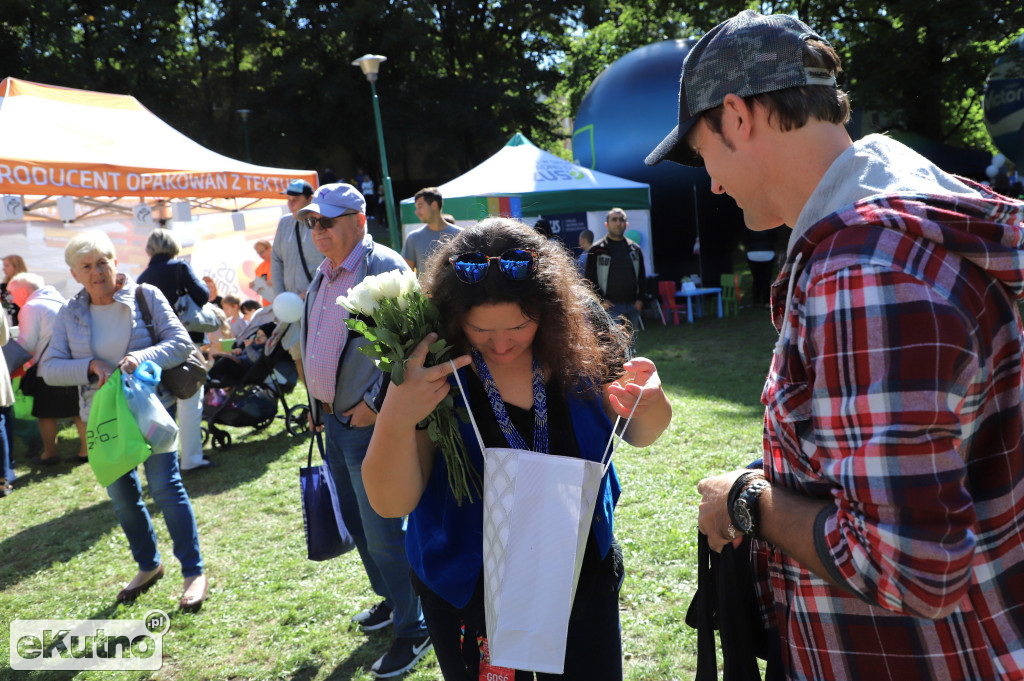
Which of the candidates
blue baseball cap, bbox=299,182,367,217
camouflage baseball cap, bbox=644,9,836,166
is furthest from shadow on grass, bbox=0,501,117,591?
camouflage baseball cap, bbox=644,9,836,166

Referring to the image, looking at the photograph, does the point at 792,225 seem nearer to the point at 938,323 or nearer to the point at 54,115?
the point at 938,323

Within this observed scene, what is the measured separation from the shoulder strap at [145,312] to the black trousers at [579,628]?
2.65 m

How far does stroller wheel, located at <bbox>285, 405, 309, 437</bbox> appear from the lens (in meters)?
7.27

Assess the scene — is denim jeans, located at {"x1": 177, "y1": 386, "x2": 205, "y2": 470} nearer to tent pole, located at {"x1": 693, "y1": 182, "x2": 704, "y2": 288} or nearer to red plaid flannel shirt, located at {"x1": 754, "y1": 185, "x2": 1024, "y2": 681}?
red plaid flannel shirt, located at {"x1": 754, "y1": 185, "x2": 1024, "y2": 681}

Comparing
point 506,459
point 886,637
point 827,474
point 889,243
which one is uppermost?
point 889,243

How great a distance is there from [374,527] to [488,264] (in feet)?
5.85

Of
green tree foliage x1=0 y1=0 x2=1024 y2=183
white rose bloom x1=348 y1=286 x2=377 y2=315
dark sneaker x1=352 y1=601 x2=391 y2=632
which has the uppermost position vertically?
green tree foliage x1=0 y1=0 x2=1024 y2=183

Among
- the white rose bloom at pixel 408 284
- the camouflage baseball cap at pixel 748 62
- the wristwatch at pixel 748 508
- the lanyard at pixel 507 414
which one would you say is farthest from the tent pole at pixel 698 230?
the wristwatch at pixel 748 508

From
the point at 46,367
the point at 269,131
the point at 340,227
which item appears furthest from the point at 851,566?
the point at 269,131

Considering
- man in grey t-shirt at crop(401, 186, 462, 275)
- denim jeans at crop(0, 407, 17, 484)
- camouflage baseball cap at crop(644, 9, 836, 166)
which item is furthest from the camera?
man in grey t-shirt at crop(401, 186, 462, 275)

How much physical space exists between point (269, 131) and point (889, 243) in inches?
1163

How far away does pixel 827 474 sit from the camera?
1.03 metres

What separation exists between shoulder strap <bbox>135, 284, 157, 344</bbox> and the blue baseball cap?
1.20 metres

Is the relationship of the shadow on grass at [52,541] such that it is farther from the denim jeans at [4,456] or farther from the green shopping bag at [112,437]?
the green shopping bag at [112,437]
